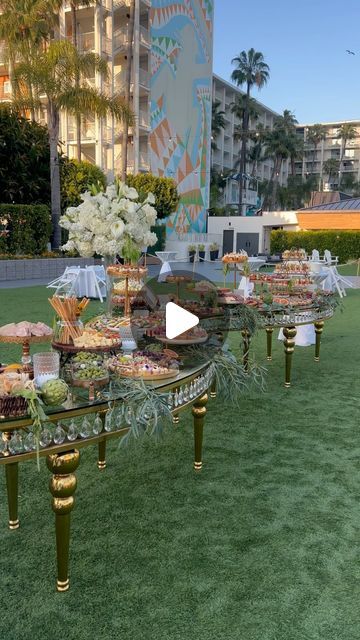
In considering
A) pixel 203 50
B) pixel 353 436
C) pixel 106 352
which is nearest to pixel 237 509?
pixel 106 352

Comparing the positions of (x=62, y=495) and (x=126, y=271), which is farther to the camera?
(x=126, y=271)

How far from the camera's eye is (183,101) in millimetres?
37250

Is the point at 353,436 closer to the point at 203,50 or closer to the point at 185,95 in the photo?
the point at 185,95

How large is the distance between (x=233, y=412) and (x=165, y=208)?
23.4 meters

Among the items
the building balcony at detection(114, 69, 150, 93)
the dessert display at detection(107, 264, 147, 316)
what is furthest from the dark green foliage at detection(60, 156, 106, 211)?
the dessert display at detection(107, 264, 147, 316)

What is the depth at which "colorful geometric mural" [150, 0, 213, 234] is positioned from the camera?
34.9m

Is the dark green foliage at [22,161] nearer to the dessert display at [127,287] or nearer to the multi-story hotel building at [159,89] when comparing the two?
the multi-story hotel building at [159,89]

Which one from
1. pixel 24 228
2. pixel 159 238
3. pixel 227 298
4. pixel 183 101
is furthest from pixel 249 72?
pixel 227 298

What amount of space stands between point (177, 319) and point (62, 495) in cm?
112

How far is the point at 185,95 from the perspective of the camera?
37469 millimetres

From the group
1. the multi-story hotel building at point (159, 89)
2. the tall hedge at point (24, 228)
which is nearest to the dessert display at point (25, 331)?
the tall hedge at point (24, 228)

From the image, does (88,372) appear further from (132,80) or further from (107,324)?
(132,80)

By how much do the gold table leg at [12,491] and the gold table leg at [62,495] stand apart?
61cm

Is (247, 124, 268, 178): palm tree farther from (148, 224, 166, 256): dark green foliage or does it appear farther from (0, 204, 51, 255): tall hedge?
(0, 204, 51, 255): tall hedge
